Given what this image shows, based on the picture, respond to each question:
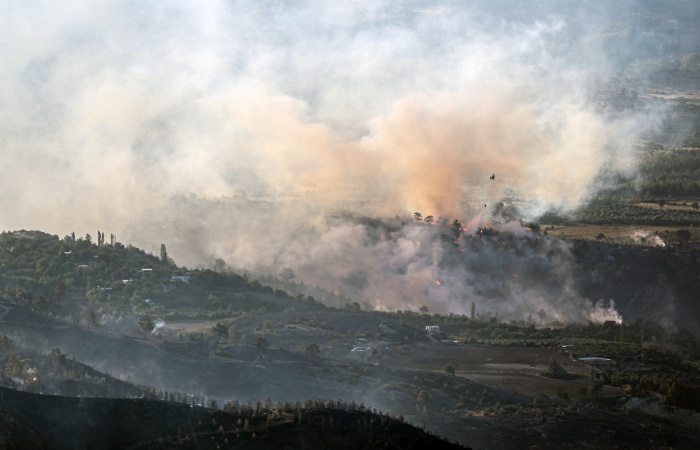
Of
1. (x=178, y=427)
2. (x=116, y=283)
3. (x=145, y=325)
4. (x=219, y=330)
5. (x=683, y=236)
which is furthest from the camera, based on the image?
(x=683, y=236)

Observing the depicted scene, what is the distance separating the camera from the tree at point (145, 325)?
406 ft

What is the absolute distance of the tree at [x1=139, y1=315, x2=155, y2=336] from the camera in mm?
123625

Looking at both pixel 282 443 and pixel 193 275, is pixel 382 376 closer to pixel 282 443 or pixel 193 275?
pixel 282 443

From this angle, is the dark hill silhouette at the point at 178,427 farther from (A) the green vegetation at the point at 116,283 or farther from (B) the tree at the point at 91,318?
(A) the green vegetation at the point at 116,283

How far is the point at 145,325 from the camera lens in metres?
124

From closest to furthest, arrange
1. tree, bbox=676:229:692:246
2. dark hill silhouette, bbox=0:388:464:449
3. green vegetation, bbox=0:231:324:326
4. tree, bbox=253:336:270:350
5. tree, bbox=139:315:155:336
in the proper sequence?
dark hill silhouette, bbox=0:388:464:449 → tree, bbox=253:336:270:350 → tree, bbox=139:315:155:336 → green vegetation, bbox=0:231:324:326 → tree, bbox=676:229:692:246

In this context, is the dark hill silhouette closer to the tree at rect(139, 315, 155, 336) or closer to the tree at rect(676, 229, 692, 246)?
the tree at rect(139, 315, 155, 336)

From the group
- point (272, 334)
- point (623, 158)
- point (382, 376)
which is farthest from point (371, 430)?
point (623, 158)

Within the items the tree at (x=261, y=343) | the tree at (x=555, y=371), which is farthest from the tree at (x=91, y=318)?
the tree at (x=555, y=371)

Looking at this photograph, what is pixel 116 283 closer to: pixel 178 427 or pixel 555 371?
pixel 555 371

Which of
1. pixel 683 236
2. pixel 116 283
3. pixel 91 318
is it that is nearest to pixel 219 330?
pixel 91 318

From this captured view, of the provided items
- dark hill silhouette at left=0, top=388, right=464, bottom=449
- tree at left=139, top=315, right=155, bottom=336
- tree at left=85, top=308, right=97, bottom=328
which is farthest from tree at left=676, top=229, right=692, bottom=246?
dark hill silhouette at left=0, top=388, right=464, bottom=449

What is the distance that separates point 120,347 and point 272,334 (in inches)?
985

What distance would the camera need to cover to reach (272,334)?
128 m
